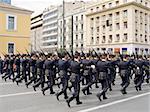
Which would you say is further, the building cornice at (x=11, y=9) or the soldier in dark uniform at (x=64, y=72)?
the building cornice at (x=11, y=9)

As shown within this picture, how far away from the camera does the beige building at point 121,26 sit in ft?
159

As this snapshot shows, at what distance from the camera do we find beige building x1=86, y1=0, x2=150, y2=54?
48562 millimetres

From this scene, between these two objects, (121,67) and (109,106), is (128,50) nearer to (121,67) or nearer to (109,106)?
(121,67)

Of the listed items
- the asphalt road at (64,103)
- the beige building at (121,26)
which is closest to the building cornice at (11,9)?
the beige building at (121,26)

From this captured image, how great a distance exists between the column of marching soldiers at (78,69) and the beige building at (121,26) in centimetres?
3243

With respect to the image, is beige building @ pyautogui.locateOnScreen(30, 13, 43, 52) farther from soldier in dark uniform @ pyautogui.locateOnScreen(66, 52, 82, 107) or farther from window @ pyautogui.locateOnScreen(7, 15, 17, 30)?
soldier in dark uniform @ pyautogui.locateOnScreen(66, 52, 82, 107)

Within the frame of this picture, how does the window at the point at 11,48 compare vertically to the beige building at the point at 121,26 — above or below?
below

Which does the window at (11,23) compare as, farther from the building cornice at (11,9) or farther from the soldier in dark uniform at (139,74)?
Answer: the soldier in dark uniform at (139,74)

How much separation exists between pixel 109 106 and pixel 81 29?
54412mm

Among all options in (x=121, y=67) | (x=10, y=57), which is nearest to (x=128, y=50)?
(x=10, y=57)

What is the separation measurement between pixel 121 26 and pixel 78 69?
41591mm

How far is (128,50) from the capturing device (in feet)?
158

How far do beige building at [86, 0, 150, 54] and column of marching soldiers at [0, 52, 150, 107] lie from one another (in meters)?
32.4

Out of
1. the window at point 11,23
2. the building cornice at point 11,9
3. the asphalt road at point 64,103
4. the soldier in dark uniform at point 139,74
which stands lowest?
the asphalt road at point 64,103
